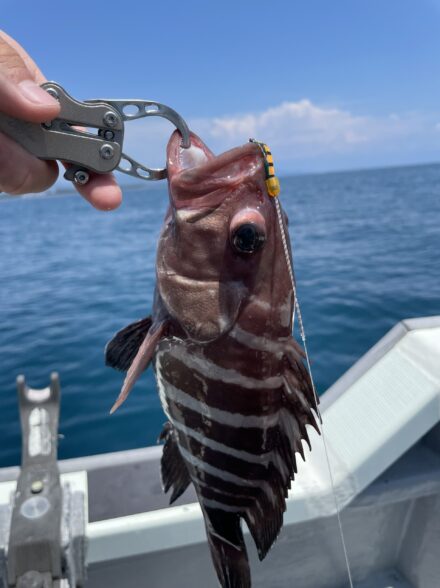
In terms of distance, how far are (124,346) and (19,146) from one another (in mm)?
793

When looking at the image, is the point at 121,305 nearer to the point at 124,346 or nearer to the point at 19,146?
the point at 124,346

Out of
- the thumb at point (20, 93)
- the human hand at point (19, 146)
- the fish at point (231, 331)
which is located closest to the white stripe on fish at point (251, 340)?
the fish at point (231, 331)

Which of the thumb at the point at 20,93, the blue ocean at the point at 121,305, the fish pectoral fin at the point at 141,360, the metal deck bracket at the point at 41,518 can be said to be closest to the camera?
the thumb at the point at 20,93

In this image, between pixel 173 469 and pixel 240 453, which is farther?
A: pixel 173 469

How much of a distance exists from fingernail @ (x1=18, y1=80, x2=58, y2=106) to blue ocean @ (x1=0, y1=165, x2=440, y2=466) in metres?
2.67

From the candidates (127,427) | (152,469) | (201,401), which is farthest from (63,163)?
(127,427)

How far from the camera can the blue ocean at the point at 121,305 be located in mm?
6648

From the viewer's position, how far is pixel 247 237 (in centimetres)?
177

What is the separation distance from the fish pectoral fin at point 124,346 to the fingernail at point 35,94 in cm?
84

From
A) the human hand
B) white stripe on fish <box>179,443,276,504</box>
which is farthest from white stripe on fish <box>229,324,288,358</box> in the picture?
the human hand

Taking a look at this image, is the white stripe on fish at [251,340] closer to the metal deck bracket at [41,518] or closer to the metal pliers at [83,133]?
the metal pliers at [83,133]

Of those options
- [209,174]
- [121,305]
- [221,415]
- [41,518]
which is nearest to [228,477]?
[221,415]

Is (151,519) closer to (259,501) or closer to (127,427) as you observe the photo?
(259,501)

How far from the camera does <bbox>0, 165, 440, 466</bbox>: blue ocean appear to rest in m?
6.65
